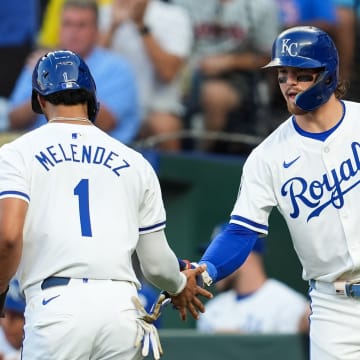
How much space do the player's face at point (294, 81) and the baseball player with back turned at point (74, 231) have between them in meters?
0.92

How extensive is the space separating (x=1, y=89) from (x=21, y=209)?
16.4 ft

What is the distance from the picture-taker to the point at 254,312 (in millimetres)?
9609

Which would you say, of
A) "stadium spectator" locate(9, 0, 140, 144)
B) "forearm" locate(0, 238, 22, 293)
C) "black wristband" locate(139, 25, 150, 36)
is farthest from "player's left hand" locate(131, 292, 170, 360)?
"black wristband" locate(139, 25, 150, 36)

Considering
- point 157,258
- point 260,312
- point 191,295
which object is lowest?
point 260,312

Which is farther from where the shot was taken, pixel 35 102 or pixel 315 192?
pixel 315 192

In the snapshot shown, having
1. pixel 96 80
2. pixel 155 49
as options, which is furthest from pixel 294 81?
pixel 155 49

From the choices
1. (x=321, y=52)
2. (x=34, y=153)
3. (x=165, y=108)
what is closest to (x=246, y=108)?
(x=165, y=108)

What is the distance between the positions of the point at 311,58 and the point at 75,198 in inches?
60.5

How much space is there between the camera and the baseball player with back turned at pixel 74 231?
17.7 ft

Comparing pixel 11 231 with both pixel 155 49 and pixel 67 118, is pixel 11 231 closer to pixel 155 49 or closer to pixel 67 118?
pixel 67 118

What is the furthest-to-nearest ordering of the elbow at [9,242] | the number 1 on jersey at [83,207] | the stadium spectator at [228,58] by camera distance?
1. the stadium spectator at [228,58]
2. the number 1 on jersey at [83,207]
3. the elbow at [9,242]

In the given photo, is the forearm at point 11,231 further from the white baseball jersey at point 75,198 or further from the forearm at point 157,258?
the forearm at point 157,258

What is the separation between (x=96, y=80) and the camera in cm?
1017

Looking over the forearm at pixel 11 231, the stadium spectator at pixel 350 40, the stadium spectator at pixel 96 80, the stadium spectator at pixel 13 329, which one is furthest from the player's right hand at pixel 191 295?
the stadium spectator at pixel 350 40
